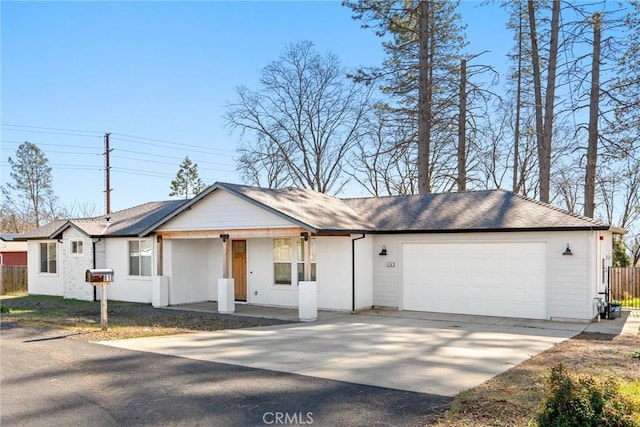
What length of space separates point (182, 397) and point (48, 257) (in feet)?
58.6

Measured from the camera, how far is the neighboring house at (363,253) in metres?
13.5

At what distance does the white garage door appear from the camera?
13.6 meters

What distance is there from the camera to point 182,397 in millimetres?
6520

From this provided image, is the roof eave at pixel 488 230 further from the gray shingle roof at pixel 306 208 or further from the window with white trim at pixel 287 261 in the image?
the window with white trim at pixel 287 261

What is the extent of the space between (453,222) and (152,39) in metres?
11.6

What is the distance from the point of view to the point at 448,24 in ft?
78.1

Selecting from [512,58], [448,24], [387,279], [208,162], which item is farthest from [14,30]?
[208,162]

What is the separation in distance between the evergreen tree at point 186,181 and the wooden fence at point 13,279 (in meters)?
24.8

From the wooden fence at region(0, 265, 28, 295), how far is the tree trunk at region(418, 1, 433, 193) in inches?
710

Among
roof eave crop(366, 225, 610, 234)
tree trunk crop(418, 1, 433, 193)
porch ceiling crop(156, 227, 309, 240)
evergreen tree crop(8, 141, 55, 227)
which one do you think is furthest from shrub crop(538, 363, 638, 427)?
evergreen tree crop(8, 141, 55, 227)

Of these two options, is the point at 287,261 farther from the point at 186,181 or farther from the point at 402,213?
the point at 186,181

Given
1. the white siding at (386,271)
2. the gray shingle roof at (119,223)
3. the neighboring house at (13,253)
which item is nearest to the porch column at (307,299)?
the white siding at (386,271)

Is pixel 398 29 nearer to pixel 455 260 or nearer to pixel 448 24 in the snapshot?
pixel 448 24

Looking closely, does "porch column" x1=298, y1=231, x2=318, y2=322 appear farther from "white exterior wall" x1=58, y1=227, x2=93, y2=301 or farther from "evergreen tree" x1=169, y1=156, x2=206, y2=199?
"evergreen tree" x1=169, y1=156, x2=206, y2=199
